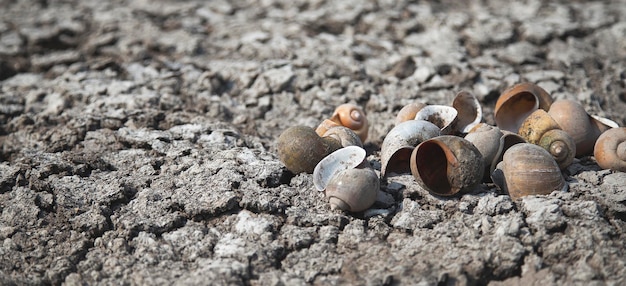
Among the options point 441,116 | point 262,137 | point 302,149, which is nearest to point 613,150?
point 441,116

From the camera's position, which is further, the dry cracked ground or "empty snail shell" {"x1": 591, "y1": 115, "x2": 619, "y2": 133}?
"empty snail shell" {"x1": 591, "y1": 115, "x2": 619, "y2": 133}

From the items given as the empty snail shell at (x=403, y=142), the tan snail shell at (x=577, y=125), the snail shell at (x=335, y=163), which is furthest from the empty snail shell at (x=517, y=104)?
the snail shell at (x=335, y=163)

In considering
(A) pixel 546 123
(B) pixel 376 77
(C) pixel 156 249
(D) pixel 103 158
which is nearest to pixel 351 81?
(B) pixel 376 77

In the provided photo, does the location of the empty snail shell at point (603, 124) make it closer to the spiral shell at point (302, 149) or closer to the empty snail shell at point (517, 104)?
the empty snail shell at point (517, 104)

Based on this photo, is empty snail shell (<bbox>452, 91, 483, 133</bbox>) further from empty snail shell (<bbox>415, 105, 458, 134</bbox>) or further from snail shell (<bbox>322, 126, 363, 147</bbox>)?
snail shell (<bbox>322, 126, 363, 147</bbox>)

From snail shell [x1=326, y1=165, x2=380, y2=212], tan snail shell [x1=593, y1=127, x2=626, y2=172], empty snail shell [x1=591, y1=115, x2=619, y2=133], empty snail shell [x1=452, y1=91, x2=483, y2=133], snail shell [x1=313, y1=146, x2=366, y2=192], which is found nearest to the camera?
snail shell [x1=326, y1=165, x2=380, y2=212]

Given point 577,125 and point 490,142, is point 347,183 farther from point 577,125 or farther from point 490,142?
point 577,125

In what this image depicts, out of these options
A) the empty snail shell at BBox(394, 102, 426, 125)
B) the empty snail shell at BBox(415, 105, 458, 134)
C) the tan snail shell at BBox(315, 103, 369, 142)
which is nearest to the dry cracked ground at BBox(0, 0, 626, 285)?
the tan snail shell at BBox(315, 103, 369, 142)
